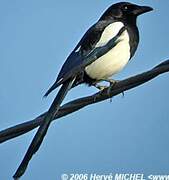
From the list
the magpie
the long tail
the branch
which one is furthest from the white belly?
the branch

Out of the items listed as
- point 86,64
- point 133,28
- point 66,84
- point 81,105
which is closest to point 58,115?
point 81,105

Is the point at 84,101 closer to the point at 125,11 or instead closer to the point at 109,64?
the point at 109,64

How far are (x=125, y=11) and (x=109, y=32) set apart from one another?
377mm

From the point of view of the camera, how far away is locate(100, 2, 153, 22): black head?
444 centimetres

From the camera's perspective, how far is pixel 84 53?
4070 mm

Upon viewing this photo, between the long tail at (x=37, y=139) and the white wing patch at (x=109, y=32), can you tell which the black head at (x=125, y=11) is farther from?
the long tail at (x=37, y=139)

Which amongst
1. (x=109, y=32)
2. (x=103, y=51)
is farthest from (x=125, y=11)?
(x=103, y=51)

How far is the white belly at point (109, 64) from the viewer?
402 cm

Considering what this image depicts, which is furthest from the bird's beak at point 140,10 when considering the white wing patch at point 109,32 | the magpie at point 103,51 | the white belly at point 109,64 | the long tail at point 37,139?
the long tail at point 37,139

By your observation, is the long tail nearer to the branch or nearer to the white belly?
the branch

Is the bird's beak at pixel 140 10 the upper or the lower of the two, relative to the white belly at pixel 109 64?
upper

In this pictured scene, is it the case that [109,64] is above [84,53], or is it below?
below

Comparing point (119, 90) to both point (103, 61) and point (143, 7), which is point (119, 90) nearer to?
point (103, 61)

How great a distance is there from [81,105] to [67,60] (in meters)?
1.17
